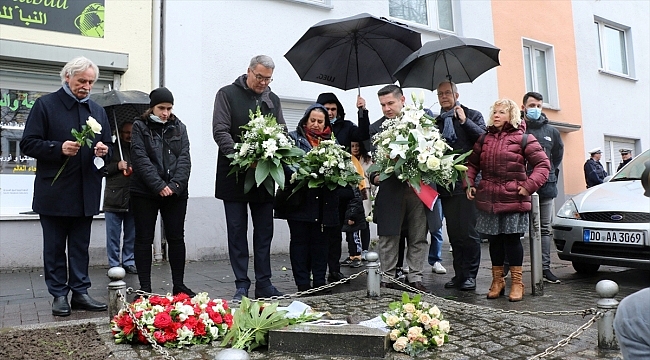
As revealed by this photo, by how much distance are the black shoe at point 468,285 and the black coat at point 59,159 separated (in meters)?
3.81

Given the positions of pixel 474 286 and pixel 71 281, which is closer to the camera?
pixel 71 281

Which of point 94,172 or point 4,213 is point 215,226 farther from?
point 94,172

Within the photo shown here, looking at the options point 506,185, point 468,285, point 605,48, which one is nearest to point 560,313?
point 506,185

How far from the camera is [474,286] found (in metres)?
6.00

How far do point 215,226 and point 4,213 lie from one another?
119 inches

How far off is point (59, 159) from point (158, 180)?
2.84 ft

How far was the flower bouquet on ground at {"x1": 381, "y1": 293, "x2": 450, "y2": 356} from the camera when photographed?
3.68m

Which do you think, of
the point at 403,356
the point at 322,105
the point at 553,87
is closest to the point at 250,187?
the point at 322,105

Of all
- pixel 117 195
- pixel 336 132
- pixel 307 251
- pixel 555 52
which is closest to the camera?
pixel 307 251

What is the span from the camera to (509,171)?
Answer: 211 inches

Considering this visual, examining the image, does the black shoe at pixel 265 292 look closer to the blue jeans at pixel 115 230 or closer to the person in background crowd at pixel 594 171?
the blue jeans at pixel 115 230

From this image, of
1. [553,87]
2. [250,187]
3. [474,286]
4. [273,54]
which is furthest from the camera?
[553,87]

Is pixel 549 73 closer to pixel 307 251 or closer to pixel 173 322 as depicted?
pixel 307 251

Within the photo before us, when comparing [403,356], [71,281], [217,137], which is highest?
[217,137]
